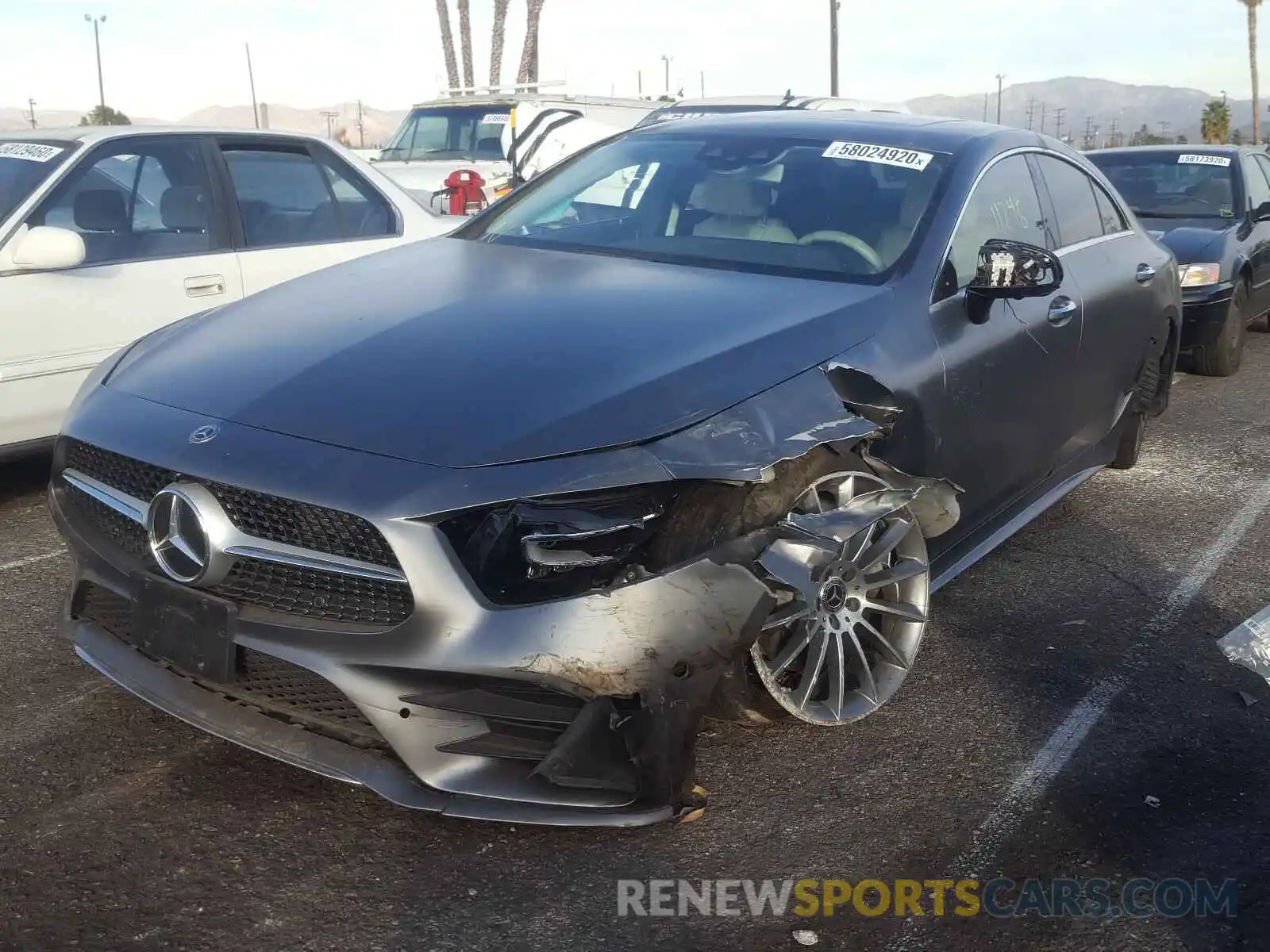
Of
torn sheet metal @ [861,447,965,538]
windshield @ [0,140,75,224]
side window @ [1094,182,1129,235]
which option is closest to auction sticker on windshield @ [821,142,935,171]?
torn sheet metal @ [861,447,965,538]

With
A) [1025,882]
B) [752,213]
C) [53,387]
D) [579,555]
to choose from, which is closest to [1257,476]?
[752,213]

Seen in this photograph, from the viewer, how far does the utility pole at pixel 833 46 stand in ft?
93.1

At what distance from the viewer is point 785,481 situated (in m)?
2.84

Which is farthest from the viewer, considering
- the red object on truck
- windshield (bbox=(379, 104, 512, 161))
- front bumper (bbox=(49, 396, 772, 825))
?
windshield (bbox=(379, 104, 512, 161))

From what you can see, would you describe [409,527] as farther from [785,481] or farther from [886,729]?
[886,729]

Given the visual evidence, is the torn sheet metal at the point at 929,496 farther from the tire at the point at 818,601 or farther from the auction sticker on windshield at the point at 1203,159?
the auction sticker on windshield at the point at 1203,159

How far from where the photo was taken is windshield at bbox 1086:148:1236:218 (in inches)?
356

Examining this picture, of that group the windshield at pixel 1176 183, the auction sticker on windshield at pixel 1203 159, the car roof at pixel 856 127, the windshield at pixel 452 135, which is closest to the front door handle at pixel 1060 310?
the car roof at pixel 856 127

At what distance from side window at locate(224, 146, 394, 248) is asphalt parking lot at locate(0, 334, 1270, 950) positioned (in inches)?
95.5

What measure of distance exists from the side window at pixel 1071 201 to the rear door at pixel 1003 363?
0.64 feet

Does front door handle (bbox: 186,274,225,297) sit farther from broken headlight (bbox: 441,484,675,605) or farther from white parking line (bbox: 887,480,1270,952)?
white parking line (bbox: 887,480,1270,952)

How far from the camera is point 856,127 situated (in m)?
4.23

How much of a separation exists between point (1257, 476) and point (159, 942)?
5406mm

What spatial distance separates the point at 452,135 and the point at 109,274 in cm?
924
